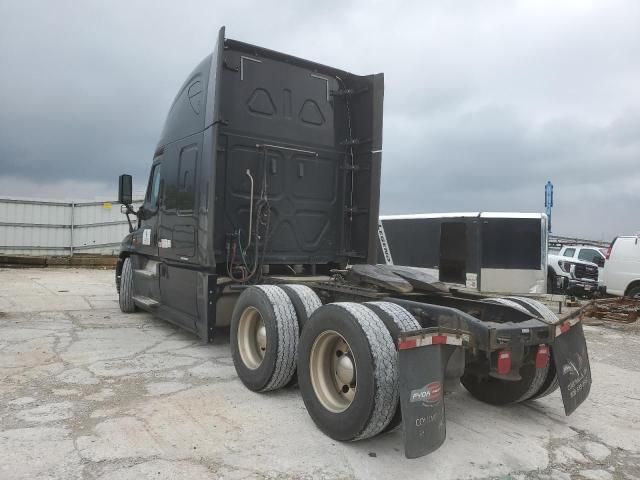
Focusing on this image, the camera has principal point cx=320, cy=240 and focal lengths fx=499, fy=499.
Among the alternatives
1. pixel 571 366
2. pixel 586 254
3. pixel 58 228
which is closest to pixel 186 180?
pixel 571 366

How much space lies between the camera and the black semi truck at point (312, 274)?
308 cm

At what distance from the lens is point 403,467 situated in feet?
9.87

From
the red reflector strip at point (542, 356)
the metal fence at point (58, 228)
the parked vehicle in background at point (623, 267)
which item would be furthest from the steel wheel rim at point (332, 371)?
the metal fence at point (58, 228)

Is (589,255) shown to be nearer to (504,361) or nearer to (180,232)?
(180,232)

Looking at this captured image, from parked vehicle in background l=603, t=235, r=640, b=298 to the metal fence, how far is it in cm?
1615

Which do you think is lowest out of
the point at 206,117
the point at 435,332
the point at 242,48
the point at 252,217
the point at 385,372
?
the point at 385,372

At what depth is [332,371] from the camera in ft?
11.8

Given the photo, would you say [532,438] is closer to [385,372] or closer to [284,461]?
[385,372]

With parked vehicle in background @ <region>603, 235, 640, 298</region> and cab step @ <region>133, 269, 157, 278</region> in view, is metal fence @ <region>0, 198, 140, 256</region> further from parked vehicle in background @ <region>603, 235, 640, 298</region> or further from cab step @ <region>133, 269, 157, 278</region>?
parked vehicle in background @ <region>603, 235, 640, 298</region>

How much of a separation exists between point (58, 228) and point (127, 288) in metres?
13.6

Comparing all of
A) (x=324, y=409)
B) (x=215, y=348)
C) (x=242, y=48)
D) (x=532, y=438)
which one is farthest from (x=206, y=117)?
(x=532, y=438)

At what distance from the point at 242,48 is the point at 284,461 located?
4.29 m

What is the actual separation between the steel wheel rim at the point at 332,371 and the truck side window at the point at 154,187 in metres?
3.96

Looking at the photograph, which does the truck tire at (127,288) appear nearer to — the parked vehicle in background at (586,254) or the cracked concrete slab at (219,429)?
the cracked concrete slab at (219,429)
